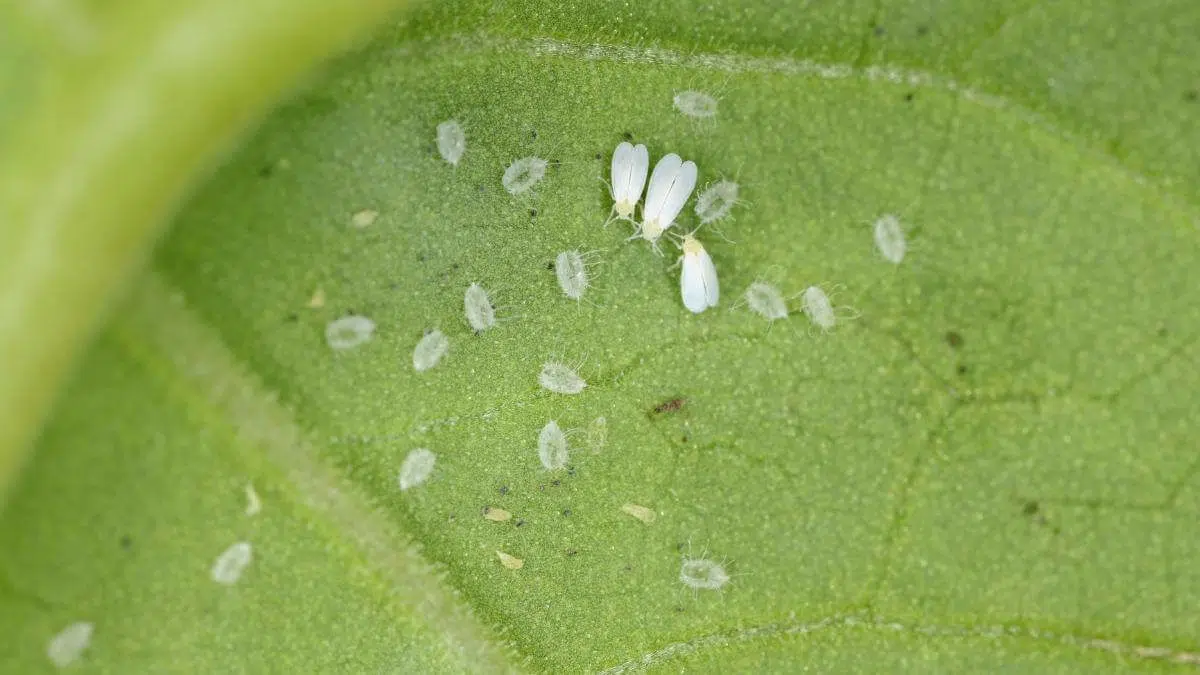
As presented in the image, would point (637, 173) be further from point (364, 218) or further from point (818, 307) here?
point (364, 218)

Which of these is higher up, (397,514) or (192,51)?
(192,51)

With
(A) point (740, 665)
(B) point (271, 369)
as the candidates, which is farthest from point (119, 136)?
(A) point (740, 665)

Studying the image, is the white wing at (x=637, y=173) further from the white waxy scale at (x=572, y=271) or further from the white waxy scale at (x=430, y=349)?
the white waxy scale at (x=430, y=349)

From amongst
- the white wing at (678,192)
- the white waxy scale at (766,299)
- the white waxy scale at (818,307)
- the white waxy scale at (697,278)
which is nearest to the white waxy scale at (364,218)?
the white wing at (678,192)

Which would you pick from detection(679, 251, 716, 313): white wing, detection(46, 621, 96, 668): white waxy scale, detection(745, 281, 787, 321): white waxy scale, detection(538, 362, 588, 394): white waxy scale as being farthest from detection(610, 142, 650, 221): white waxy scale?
detection(46, 621, 96, 668): white waxy scale

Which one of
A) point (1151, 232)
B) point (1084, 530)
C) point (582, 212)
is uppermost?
point (1151, 232)

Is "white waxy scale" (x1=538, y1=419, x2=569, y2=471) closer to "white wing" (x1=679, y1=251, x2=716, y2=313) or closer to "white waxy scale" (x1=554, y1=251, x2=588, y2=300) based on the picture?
"white waxy scale" (x1=554, y1=251, x2=588, y2=300)

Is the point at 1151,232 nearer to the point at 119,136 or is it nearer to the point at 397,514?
the point at 397,514

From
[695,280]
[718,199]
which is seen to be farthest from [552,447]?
[718,199]
